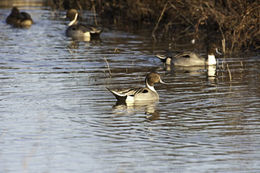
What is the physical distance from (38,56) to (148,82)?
6.07m

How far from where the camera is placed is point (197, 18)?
20781 millimetres

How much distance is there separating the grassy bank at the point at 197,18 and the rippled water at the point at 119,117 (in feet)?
4.22

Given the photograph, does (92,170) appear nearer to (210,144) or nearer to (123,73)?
(210,144)

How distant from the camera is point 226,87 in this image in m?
13.6

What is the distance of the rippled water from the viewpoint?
815 cm

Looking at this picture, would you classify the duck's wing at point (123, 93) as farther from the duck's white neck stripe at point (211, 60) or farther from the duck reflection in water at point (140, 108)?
the duck's white neck stripe at point (211, 60)

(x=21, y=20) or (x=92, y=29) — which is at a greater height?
(x=21, y=20)

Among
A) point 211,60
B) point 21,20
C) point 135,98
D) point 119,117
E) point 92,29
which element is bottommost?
point 119,117

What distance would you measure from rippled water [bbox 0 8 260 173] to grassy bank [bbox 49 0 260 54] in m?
1.28

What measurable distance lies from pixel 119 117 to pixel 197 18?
415 inches

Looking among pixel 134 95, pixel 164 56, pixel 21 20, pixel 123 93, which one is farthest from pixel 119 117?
pixel 21 20

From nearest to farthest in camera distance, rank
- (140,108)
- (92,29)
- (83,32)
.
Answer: (140,108) < (92,29) < (83,32)

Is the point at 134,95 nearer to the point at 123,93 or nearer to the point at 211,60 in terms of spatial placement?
the point at 123,93

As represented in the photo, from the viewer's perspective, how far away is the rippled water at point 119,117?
321 inches
